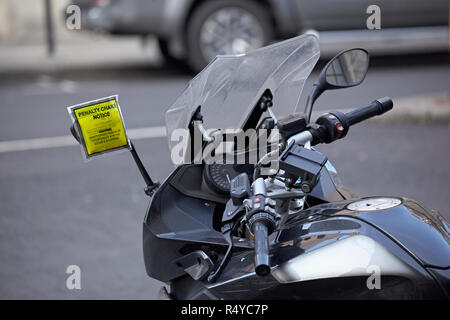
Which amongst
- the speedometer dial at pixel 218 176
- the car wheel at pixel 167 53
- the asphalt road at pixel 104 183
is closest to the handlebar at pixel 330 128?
the speedometer dial at pixel 218 176

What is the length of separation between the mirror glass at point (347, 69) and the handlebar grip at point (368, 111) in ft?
0.33

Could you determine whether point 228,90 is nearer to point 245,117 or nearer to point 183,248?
point 245,117

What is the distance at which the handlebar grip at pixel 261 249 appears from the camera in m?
1.46

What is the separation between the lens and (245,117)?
6.32 feet

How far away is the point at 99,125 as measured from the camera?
5.79 ft

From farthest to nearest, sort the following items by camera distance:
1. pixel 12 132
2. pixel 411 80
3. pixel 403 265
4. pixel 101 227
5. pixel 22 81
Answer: pixel 22 81 → pixel 411 80 → pixel 12 132 → pixel 101 227 → pixel 403 265

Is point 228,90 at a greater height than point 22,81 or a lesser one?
greater

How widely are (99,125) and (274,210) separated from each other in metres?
0.51

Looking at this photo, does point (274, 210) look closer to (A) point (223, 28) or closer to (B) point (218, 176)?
(B) point (218, 176)

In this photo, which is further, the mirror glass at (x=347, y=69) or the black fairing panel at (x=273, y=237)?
the mirror glass at (x=347, y=69)

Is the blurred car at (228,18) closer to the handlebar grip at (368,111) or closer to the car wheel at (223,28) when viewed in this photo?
the car wheel at (223,28)

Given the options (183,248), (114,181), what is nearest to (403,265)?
(183,248)

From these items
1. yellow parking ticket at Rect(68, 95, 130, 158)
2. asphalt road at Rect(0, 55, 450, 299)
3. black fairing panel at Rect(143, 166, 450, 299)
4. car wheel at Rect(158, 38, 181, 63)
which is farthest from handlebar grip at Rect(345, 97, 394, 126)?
car wheel at Rect(158, 38, 181, 63)
